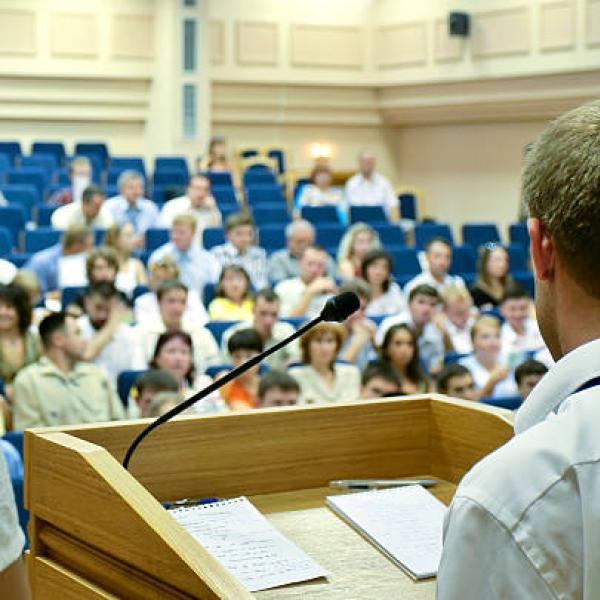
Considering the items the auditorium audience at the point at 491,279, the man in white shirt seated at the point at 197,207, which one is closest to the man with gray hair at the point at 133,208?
the man in white shirt seated at the point at 197,207

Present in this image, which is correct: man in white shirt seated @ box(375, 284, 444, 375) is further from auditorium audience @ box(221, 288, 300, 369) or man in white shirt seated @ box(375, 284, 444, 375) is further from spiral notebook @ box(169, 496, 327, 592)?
spiral notebook @ box(169, 496, 327, 592)

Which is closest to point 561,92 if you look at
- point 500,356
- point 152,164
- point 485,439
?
point 152,164

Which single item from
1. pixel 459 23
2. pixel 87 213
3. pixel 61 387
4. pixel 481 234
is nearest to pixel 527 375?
pixel 61 387

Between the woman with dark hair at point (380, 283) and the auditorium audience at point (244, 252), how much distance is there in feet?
1.79

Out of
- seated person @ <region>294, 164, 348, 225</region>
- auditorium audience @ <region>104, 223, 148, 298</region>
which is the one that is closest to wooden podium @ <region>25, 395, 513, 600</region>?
auditorium audience @ <region>104, 223, 148, 298</region>

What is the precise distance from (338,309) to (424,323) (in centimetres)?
280

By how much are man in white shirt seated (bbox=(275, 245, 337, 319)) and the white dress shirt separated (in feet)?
11.4

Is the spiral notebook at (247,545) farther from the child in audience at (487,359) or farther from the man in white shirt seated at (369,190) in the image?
the man in white shirt seated at (369,190)

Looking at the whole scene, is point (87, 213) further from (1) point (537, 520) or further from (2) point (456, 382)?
(1) point (537, 520)

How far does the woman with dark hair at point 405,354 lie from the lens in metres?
3.29

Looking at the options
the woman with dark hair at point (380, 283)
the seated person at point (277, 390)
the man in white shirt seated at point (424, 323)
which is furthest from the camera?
the woman with dark hair at point (380, 283)

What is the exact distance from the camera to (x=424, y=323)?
3.80 m

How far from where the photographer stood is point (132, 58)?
7.63 m

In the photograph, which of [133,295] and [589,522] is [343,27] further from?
[589,522]
